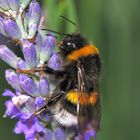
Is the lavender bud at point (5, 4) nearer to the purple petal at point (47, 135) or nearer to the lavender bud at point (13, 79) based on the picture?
the lavender bud at point (13, 79)

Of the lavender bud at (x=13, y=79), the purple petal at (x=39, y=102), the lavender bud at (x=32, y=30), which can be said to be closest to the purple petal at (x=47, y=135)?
the purple petal at (x=39, y=102)

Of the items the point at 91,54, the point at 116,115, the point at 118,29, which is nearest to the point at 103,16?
the point at 118,29

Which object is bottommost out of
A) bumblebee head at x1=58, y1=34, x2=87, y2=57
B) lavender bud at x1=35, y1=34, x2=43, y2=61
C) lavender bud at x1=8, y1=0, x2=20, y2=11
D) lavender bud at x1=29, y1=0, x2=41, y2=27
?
bumblebee head at x1=58, y1=34, x2=87, y2=57

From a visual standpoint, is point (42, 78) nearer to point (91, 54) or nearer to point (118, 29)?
point (91, 54)

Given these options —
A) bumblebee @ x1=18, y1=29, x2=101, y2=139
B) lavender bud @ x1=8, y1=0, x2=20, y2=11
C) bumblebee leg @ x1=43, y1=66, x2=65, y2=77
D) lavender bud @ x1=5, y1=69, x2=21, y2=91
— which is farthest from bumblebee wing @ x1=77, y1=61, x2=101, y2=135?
lavender bud @ x1=8, y1=0, x2=20, y2=11

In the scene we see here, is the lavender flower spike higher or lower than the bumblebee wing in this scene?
higher

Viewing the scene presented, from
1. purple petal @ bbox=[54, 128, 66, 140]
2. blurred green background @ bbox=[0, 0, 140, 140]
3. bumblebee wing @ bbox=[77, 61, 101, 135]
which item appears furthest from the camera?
blurred green background @ bbox=[0, 0, 140, 140]

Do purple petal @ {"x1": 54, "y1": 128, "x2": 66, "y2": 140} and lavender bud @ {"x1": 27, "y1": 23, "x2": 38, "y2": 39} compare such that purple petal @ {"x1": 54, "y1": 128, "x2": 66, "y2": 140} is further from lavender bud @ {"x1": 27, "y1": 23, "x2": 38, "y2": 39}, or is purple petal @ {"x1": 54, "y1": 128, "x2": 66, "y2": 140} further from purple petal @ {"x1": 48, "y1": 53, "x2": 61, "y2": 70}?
lavender bud @ {"x1": 27, "y1": 23, "x2": 38, "y2": 39}
